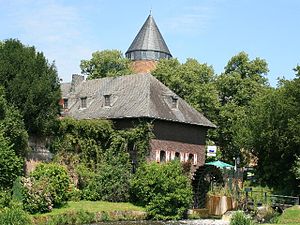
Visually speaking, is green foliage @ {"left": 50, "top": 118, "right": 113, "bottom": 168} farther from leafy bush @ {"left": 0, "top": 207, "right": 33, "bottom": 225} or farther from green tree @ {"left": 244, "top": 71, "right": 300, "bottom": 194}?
leafy bush @ {"left": 0, "top": 207, "right": 33, "bottom": 225}

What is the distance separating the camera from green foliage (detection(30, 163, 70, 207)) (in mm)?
28406

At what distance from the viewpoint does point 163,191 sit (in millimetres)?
31359

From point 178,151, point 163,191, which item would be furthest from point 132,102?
point 163,191

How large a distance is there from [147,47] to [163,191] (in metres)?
41.6

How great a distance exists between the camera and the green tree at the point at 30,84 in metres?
30.6

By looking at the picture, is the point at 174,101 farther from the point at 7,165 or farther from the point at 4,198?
the point at 4,198

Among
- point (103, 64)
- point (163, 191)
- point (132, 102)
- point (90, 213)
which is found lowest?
point (90, 213)

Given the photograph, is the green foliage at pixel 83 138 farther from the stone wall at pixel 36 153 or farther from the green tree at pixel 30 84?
the green tree at pixel 30 84

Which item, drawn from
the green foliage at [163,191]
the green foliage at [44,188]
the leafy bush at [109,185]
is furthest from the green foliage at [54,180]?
the green foliage at [163,191]

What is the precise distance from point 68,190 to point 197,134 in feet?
39.5

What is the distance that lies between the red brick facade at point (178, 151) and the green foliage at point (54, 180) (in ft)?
24.8

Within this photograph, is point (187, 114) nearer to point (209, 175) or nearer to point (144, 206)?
point (209, 175)

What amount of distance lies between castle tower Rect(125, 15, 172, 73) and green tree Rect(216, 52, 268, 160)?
2077cm

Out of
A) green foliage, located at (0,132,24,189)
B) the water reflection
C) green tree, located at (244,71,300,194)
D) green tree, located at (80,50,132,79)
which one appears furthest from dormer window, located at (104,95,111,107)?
green tree, located at (80,50,132,79)
